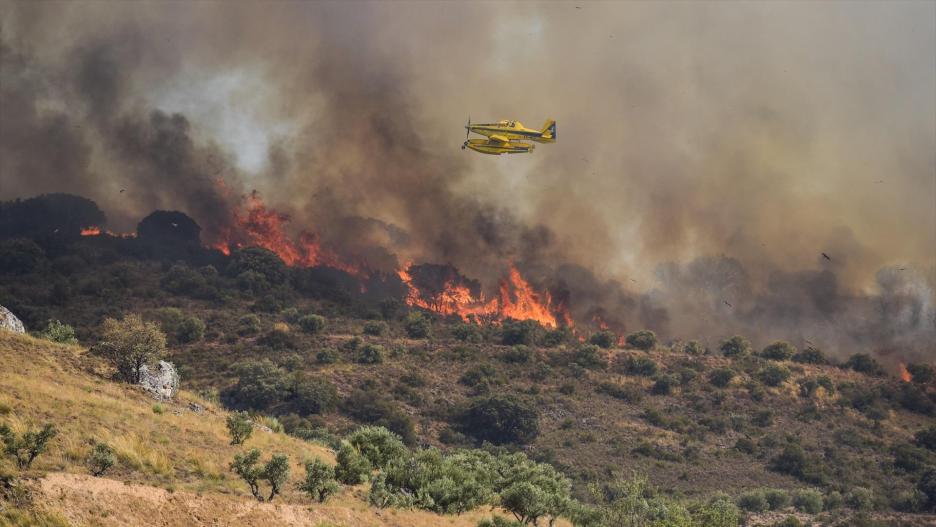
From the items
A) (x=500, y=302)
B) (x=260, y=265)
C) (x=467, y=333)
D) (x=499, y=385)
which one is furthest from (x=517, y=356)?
(x=260, y=265)

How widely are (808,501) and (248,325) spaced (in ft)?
280

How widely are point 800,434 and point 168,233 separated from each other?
12823cm

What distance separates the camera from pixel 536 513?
2440 inches

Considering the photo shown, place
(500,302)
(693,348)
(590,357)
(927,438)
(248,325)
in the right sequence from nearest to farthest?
1. (927,438)
2. (248,325)
3. (590,357)
4. (693,348)
5. (500,302)

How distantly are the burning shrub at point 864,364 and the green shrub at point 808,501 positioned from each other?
208ft

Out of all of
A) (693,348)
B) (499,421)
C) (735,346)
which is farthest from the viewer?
(735,346)

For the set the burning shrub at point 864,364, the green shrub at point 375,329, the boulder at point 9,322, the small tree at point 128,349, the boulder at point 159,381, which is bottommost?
the boulder at point 159,381

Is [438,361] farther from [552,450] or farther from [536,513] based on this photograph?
[536,513]

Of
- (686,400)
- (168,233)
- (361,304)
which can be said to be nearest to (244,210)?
(168,233)

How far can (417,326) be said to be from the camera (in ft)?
520

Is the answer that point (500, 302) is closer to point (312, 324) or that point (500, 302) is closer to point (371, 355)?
point (312, 324)

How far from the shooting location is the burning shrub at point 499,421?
124 metres

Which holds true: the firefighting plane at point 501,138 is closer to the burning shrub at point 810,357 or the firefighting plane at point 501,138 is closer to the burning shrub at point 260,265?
the burning shrub at point 260,265

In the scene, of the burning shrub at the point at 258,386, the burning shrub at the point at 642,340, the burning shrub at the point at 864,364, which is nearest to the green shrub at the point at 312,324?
the burning shrub at the point at 258,386
